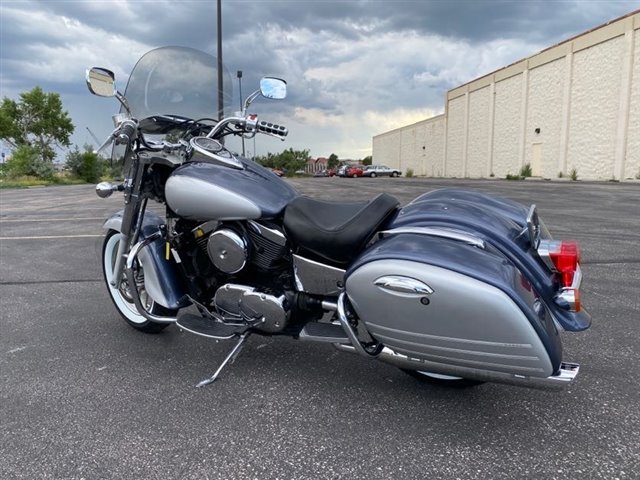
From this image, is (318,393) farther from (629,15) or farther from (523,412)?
(629,15)

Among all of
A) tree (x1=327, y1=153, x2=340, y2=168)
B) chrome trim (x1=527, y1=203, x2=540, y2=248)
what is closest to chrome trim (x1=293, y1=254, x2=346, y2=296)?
chrome trim (x1=527, y1=203, x2=540, y2=248)

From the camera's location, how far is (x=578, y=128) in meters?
28.8

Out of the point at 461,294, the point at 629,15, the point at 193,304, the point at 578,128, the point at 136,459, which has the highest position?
the point at 629,15

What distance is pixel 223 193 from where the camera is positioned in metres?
2.47

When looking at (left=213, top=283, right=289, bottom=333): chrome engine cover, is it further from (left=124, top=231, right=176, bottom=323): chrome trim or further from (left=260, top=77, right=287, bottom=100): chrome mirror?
(left=260, top=77, right=287, bottom=100): chrome mirror

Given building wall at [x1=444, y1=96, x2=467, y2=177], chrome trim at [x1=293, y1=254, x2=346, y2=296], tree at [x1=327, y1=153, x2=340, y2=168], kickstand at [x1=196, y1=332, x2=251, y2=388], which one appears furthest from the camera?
tree at [x1=327, y1=153, x2=340, y2=168]

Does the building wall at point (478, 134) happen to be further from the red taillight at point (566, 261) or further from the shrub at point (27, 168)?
the red taillight at point (566, 261)

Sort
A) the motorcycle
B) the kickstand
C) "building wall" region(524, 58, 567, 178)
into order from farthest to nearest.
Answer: "building wall" region(524, 58, 567, 178), the kickstand, the motorcycle

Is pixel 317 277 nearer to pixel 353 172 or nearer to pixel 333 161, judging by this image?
pixel 353 172

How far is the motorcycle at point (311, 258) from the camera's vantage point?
6.21 feet

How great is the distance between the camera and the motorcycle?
1894mm

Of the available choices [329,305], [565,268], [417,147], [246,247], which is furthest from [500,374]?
[417,147]

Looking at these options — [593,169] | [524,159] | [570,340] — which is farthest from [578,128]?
[570,340]

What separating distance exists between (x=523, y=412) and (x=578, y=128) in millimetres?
31358
